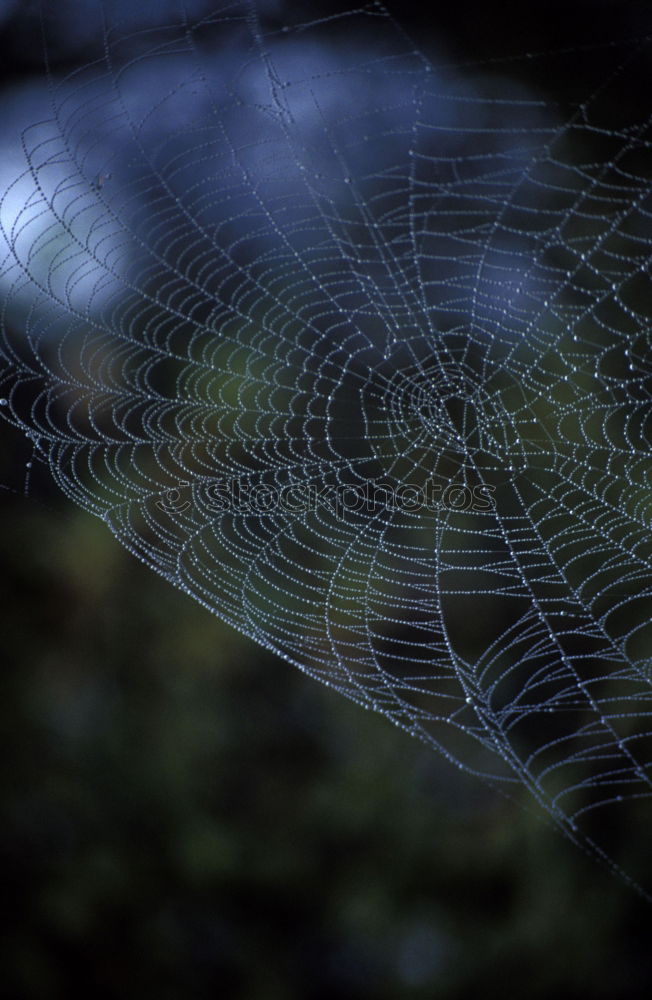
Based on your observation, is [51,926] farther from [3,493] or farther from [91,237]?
[91,237]

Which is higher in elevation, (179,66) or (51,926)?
(179,66)

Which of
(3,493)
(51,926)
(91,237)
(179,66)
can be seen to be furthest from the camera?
(51,926)

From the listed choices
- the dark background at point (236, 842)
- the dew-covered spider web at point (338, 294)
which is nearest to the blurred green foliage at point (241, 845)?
the dark background at point (236, 842)

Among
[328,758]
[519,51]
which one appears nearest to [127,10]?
[519,51]


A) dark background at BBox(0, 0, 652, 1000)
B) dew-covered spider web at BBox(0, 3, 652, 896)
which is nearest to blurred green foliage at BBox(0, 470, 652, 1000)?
dark background at BBox(0, 0, 652, 1000)

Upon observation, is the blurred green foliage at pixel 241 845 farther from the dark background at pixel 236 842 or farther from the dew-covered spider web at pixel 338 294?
the dew-covered spider web at pixel 338 294
